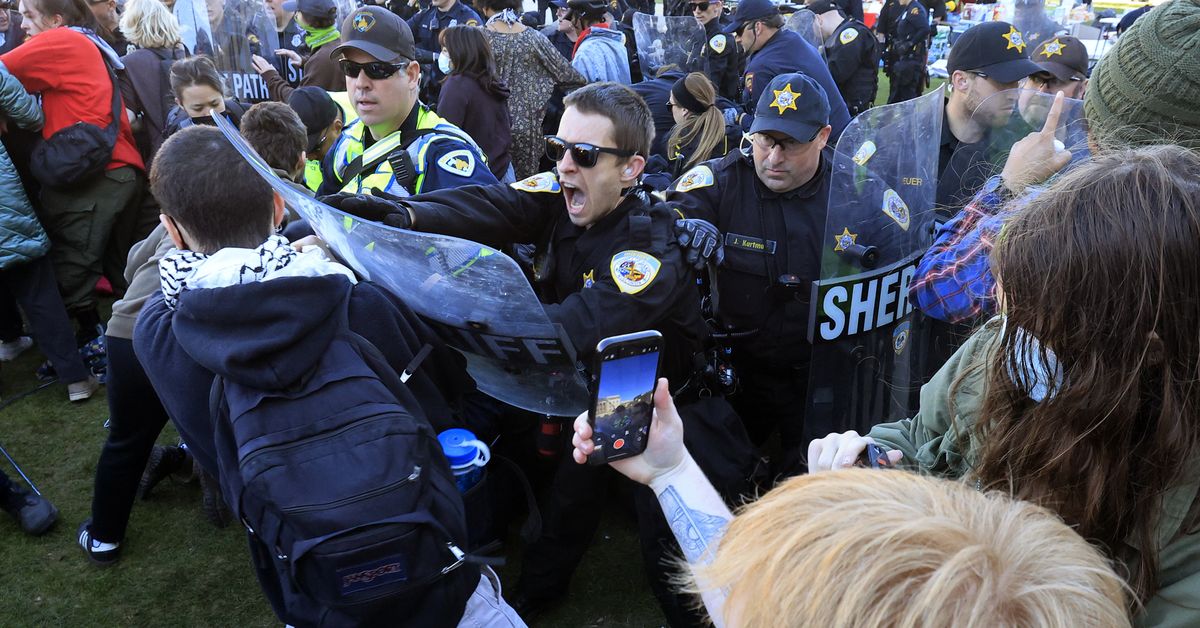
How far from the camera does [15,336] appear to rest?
202 inches

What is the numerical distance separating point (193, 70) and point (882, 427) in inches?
168

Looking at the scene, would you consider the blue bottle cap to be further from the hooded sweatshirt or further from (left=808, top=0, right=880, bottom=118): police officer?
(left=808, top=0, right=880, bottom=118): police officer

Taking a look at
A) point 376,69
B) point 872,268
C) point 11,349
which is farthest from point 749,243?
point 11,349

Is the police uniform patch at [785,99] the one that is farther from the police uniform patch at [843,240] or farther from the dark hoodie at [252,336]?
the dark hoodie at [252,336]

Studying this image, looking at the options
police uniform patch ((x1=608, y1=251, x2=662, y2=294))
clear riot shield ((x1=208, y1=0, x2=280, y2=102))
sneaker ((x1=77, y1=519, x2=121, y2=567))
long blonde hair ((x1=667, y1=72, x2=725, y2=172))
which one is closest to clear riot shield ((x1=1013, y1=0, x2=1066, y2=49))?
long blonde hair ((x1=667, y1=72, x2=725, y2=172))

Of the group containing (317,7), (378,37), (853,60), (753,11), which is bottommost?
(853,60)

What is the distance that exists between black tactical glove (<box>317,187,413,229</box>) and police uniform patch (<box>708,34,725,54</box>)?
542cm

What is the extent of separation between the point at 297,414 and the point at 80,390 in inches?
151

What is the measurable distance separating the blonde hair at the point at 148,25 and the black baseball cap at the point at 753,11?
4127mm

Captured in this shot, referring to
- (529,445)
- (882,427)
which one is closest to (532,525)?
(529,445)

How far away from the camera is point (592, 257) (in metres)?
2.65

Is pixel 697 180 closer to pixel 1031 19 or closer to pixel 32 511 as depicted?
pixel 32 511

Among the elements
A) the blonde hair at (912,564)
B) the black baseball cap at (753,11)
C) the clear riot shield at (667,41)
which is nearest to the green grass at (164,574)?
the blonde hair at (912,564)

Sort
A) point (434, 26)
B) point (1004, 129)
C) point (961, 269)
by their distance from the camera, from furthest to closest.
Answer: point (434, 26)
point (1004, 129)
point (961, 269)
